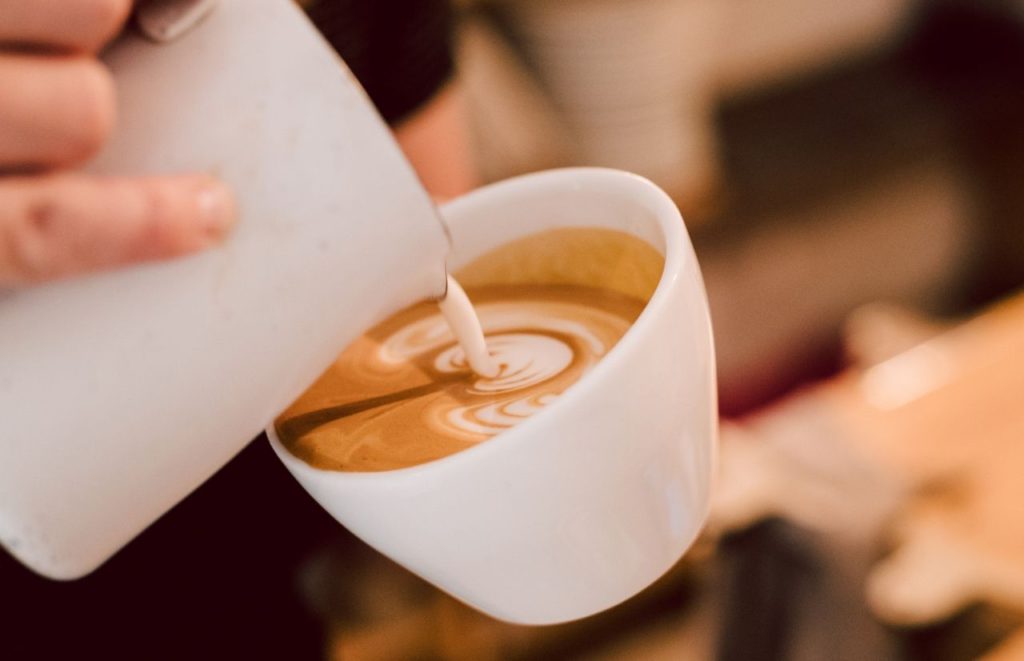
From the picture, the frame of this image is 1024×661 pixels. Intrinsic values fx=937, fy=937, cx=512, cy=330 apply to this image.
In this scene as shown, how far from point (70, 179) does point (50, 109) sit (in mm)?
21

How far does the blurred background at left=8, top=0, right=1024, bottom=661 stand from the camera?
0.62 meters

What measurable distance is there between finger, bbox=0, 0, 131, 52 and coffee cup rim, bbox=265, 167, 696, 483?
0.53 feet

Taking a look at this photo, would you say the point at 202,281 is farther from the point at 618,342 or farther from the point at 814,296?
the point at 814,296

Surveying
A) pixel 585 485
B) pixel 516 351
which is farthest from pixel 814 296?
pixel 585 485

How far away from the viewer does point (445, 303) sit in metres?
0.38

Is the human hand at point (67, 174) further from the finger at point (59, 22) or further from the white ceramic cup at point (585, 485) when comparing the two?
the white ceramic cup at point (585, 485)

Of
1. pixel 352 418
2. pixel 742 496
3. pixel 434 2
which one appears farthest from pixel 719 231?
pixel 352 418

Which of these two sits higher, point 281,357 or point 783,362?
point 281,357

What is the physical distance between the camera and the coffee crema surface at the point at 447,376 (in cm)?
38

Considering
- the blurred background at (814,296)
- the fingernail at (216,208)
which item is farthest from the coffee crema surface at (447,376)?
the blurred background at (814,296)

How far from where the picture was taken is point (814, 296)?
1.87m

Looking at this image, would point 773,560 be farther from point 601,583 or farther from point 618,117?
point 618,117


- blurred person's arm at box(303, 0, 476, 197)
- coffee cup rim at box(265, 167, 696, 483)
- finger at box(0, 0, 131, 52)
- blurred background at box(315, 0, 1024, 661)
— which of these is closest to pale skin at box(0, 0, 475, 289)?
finger at box(0, 0, 131, 52)

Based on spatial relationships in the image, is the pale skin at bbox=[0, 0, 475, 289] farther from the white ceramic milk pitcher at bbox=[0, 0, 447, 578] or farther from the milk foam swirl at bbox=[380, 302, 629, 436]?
the milk foam swirl at bbox=[380, 302, 629, 436]
